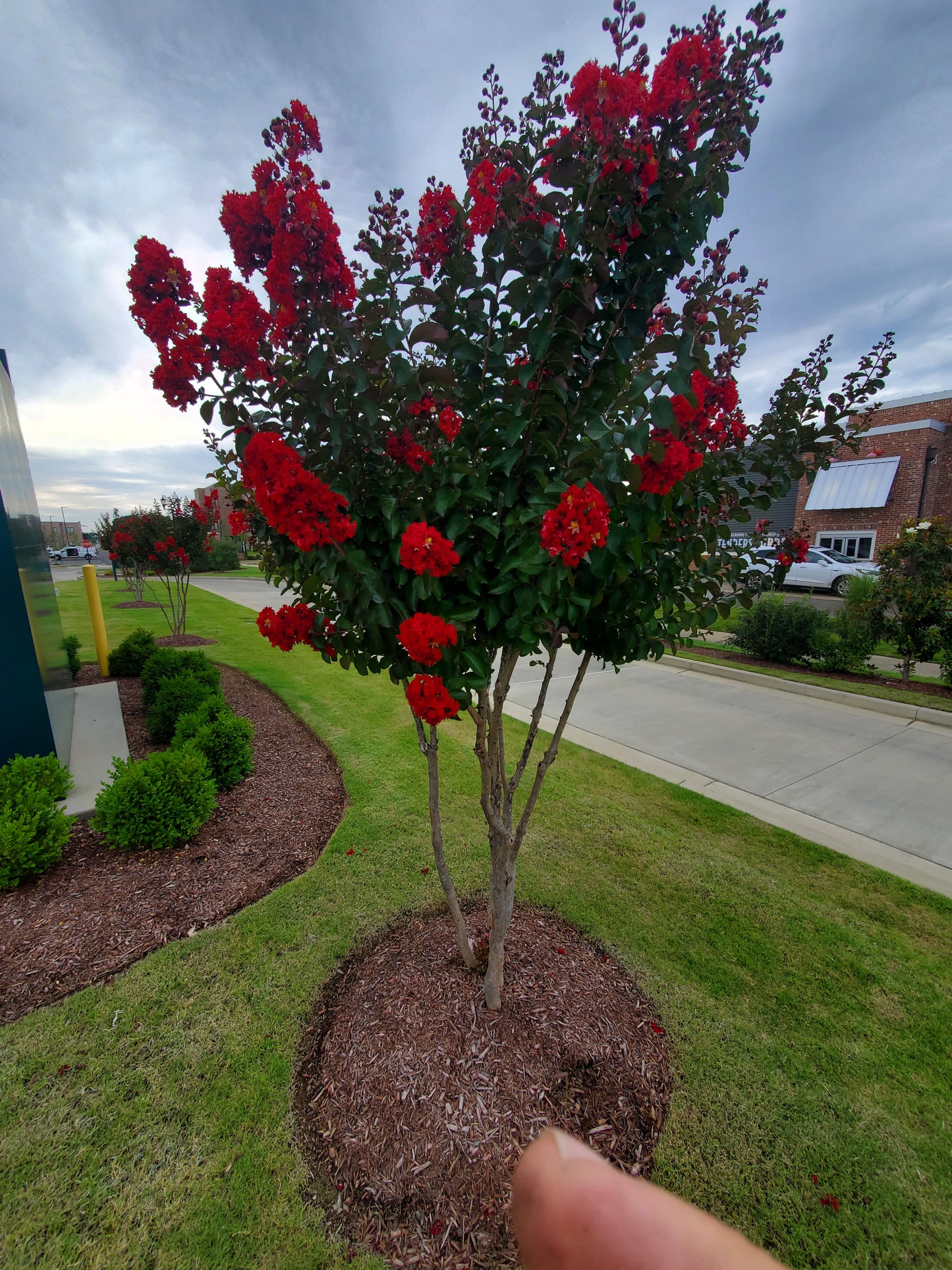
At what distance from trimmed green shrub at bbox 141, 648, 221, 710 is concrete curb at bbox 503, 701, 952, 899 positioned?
4039 mm

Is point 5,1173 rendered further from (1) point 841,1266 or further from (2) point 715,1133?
(1) point 841,1266

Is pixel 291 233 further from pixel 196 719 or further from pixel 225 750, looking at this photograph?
pixel 196 719

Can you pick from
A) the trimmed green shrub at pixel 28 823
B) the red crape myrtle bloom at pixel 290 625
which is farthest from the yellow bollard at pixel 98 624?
the red crape myrtle bloom at pixel 290 625

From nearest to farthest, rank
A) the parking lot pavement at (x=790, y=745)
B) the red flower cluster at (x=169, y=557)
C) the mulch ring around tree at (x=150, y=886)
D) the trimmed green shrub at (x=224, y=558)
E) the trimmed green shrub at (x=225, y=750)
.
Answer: the mulch ring around tree at (x=150, y=886) < the parking lot pavement at (x=790, y=745) < the trimmed green shrub at (x=225, y=750) < the red flower cluster at (x=169, y=557) < the trimmed green shrub at (x=224, y=558)

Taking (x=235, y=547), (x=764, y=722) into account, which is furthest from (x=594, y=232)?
(x=235, y=547)

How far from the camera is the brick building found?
18.1m

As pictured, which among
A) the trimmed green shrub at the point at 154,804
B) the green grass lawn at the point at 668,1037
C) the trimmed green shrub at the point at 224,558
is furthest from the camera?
the trimmed green shrub at the point at 224,558

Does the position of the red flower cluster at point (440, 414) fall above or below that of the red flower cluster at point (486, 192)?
below

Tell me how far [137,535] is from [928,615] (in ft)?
44.6

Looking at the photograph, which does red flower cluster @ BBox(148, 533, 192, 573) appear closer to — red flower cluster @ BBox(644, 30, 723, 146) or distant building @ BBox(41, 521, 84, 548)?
red flower cluster @ BBox(644, 30, 723, 146)

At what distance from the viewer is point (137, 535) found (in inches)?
431

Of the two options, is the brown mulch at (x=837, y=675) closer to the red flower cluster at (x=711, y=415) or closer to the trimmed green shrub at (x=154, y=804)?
the red flower cluster at (x=711, y=415)

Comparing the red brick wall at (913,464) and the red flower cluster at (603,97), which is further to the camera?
the red brick wall at (913,464)

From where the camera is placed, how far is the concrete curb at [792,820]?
11.4 feet
